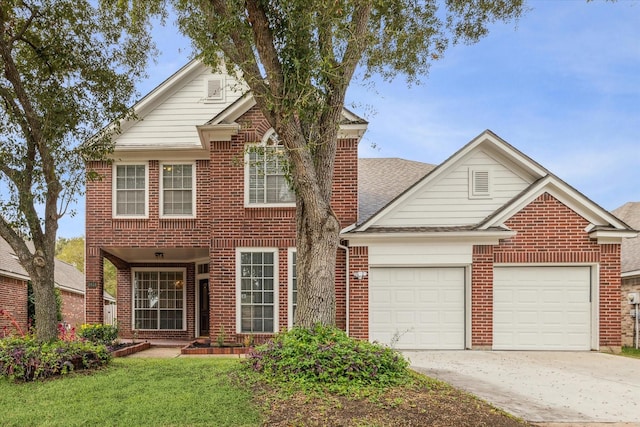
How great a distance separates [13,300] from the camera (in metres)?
18.3

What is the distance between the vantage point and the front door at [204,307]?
52.0ft

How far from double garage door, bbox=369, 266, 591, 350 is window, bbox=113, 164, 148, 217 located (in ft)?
23.9

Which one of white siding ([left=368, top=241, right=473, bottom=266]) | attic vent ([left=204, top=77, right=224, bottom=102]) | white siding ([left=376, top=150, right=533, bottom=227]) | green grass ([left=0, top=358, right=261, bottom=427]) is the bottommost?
green grass ([left=0, top=358, right=261, bottom=427])

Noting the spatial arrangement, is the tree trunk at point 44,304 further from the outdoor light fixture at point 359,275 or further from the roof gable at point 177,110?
the outdoor light fixture at point 359,275

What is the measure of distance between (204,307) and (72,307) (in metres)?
14.0

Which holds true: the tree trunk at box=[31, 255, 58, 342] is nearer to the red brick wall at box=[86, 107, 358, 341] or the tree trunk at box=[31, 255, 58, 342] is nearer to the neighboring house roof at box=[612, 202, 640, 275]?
the red brick wall at box=[86, 107, 358, 341]

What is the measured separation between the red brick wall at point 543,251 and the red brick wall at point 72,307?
2088 centimetres

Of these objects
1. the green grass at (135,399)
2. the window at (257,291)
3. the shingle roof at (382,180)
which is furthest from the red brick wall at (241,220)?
the green grass at (135,399)

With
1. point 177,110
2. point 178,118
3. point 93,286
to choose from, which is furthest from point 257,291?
point 177,110

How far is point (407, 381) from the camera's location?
21.6ft

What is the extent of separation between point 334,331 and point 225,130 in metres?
6.78

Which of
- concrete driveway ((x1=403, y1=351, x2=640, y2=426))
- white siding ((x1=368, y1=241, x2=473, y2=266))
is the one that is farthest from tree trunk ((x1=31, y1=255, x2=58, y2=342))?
white siding ((x1=368, y1=241, x2=473, y2=266))

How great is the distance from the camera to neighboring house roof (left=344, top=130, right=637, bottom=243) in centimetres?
1166

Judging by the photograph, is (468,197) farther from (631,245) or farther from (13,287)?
(13,287)
